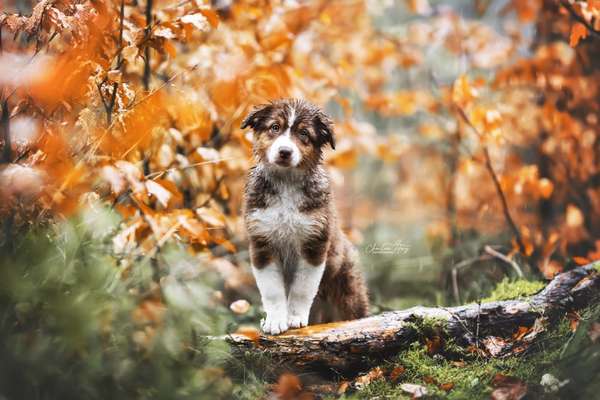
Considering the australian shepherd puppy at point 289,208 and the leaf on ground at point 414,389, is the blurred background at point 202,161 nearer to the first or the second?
the australian shepherd puppy at point 289,208

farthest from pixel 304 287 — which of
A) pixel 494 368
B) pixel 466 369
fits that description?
pixel 494 368

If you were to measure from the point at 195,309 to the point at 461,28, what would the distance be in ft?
22.3

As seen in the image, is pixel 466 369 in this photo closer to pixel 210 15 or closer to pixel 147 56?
pixel 210 15

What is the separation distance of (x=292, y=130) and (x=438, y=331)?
173 centimetres

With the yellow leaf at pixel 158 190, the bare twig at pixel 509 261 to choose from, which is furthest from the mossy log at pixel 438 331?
the bare twig at pixel 509 261

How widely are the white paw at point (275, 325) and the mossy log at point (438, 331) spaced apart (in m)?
0.08

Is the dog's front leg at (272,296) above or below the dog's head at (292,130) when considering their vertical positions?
below

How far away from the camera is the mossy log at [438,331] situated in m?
3.61

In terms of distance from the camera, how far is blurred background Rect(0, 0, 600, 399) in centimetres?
266

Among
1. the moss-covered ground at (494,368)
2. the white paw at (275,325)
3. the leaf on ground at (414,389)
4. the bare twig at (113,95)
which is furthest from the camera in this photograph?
the white paw at (275,325)

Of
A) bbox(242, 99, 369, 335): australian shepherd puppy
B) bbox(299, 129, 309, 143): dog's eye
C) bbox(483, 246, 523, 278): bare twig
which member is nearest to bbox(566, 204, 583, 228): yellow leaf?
bbox(483, 246, 523, 278): bare twig

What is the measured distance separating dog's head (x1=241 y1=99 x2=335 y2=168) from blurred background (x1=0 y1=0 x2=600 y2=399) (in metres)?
0.54

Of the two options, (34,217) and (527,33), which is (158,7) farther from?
(527,33)

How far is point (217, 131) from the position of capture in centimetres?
585
